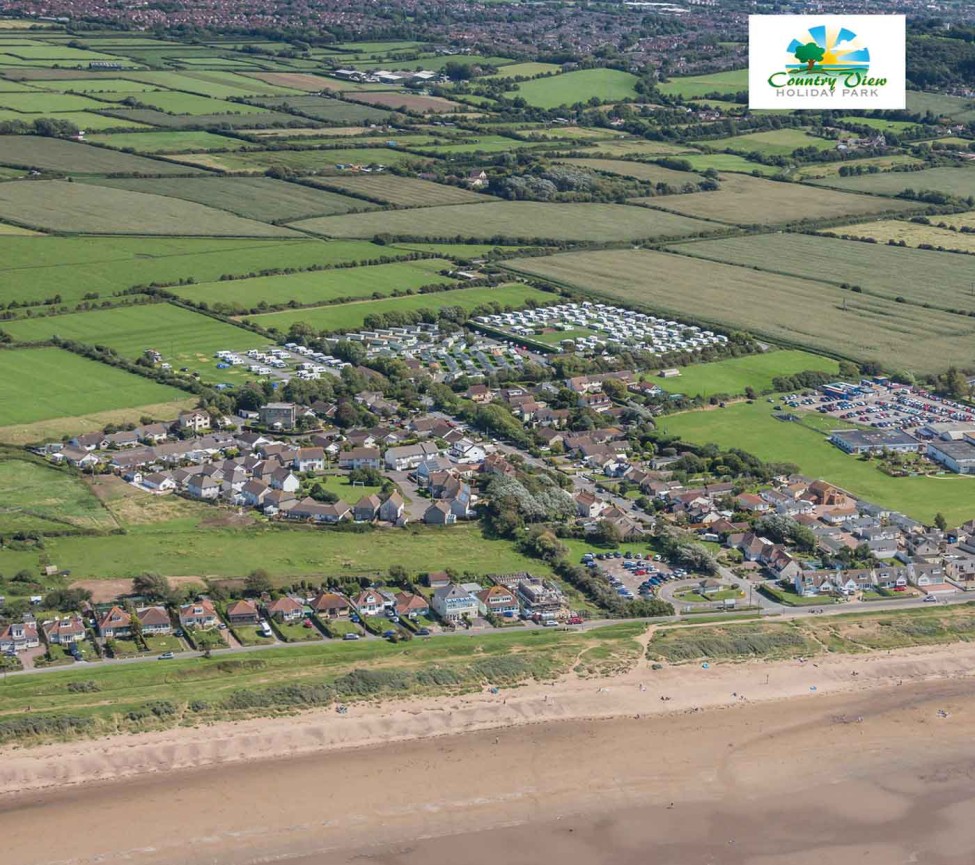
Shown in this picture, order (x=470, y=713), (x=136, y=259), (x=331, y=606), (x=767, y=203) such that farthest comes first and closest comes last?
(x=767, y=203)
(x=136, y=259)
(x=331, y=606)
(x=470, y=713)

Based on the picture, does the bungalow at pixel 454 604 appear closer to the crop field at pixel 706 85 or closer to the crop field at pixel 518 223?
the crop field at pixel 518 223

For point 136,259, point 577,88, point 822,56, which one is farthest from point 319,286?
point 577,88

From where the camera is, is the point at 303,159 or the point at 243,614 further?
the point at 303,159

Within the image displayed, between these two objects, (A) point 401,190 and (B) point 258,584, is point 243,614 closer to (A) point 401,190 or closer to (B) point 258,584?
(B) point 258,584

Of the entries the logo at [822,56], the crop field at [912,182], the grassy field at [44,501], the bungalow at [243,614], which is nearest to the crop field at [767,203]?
the crop field at [912,182]

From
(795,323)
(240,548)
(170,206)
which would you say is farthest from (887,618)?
(170,206)

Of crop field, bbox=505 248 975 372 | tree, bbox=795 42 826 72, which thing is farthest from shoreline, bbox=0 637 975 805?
tree, bbox=795 42 826 72

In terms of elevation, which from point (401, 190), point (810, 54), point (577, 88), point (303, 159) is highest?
point (810, 54)
